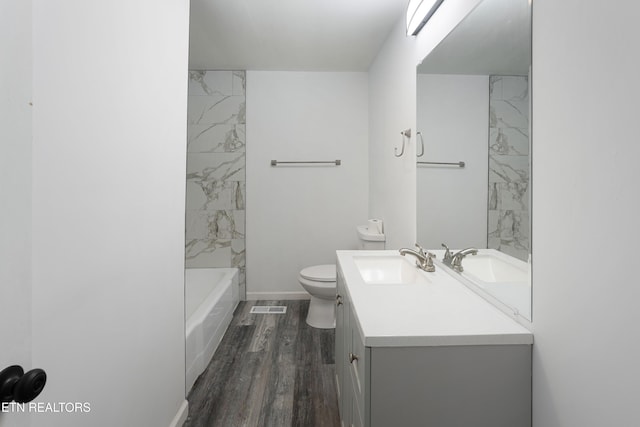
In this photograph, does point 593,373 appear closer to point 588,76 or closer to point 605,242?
point 605,242

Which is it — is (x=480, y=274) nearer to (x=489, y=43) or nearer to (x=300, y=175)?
(x=489, y=43)

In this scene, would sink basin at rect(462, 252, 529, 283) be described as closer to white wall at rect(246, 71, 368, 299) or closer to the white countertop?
the white countertop

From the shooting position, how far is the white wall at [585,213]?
621mm

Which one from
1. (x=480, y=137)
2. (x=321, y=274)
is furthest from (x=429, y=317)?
(x=321, y=274)

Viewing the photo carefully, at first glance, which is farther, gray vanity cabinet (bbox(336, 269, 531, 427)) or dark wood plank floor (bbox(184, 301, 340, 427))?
dark wood plank floor (bbox(184, 301, 340, 427))

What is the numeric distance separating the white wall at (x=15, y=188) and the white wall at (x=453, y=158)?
1.35 metres

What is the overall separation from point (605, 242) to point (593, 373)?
0.28 m

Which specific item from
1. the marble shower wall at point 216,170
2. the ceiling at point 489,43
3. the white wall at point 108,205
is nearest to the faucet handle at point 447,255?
the ceiling at point 489,43

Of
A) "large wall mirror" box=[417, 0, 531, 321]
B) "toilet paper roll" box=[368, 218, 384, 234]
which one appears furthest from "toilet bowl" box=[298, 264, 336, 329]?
"large wall mirror" box=[417, 0, 531, 321]

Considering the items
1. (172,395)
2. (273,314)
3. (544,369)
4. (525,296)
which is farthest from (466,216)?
(273,314)

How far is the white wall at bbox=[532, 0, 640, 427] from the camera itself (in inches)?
24.4

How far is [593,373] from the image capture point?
700mm

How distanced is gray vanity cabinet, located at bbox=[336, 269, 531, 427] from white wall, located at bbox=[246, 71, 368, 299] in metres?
2.48

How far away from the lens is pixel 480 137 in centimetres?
130
